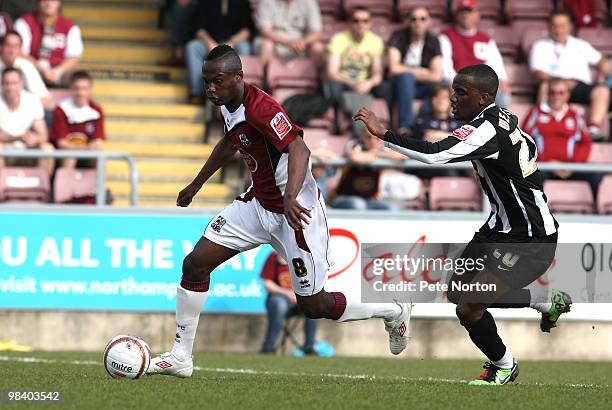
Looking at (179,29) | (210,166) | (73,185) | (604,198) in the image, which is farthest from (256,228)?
(179,29)

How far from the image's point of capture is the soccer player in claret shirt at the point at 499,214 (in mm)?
8688

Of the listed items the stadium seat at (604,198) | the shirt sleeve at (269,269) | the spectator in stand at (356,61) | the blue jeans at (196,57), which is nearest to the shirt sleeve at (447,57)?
the spectator in stand at (356,61)

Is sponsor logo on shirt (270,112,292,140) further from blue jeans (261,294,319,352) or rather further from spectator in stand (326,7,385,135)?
spectator in stand (326,7,385,135)

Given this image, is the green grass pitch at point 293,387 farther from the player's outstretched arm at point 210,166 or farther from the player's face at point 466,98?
the player's face at point 466,98

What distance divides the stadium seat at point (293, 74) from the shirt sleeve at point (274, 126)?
24.3 ft

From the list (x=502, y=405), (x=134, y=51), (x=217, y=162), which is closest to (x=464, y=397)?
(x=502, y=405)

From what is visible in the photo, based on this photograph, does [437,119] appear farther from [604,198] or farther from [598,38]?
[598,38]

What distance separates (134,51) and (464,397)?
36.8 ft

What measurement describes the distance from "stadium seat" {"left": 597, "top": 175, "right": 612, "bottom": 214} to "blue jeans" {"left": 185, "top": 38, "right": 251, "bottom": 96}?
194 inches

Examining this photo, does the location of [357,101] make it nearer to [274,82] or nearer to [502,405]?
[274,82]

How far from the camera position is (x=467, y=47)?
54.3ft

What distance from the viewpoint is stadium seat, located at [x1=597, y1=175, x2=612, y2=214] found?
48.2ft

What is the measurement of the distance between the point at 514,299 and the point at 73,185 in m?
6.51

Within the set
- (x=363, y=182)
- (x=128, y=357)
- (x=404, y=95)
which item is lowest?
(x=128, y=357)
